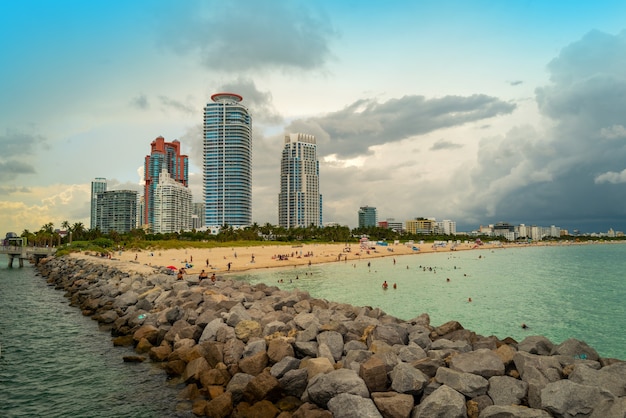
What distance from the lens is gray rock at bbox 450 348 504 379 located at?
37.5 feet

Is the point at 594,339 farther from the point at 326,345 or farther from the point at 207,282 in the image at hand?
the point at 207,282

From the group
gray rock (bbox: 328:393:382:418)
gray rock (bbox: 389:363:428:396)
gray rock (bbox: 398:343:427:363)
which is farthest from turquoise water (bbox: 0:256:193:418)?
gray rock (bbox: 398:343:427:363)

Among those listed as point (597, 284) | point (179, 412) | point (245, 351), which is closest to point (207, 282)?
point (245, 351)

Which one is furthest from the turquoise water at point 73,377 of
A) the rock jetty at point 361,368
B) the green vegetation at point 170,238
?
the green vegetation at point 170,238

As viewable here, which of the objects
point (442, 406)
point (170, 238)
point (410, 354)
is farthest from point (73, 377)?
point (170, 238)

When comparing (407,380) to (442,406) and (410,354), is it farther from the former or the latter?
(410,354)

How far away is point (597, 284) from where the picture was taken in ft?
172

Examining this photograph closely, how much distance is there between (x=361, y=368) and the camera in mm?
11648

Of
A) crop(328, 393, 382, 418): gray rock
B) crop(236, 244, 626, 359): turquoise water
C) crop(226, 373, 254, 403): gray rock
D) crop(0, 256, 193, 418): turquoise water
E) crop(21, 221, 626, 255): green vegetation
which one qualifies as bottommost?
crop(236, 244, 626, 359): turquoise water

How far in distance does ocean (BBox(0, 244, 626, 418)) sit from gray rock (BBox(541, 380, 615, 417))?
10.1 meters

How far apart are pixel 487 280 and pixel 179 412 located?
52354 millimetres

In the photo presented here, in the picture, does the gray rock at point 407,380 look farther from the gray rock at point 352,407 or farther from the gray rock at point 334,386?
the gray rock at point 352,407

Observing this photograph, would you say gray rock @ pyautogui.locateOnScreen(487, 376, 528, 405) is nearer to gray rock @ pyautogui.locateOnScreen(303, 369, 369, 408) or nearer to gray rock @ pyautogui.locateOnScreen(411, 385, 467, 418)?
gray rock @ pyautogui.locateOnScreen(411, 385, 467, 418)

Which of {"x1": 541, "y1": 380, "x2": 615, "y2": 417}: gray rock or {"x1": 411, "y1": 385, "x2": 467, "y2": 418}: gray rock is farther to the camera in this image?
{"x1": 411, "y1": 385, "x2": 467, "y2": 418}: gray rock
